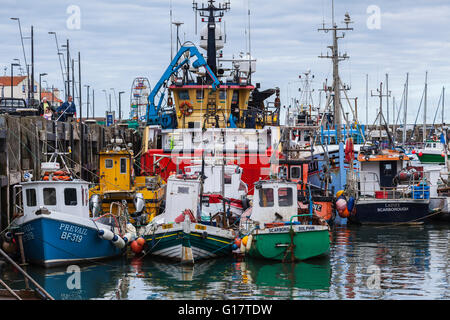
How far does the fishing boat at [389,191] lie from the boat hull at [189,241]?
10683 millimetres

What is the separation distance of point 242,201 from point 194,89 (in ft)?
38.9

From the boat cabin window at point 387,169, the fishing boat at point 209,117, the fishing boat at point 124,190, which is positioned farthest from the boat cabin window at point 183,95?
the boat cabin window at point 387,169

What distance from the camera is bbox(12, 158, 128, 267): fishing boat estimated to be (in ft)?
69.1

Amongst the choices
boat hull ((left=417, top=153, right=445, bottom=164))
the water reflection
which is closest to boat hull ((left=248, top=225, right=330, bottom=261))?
the water reflection

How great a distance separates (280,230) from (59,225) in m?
6.53

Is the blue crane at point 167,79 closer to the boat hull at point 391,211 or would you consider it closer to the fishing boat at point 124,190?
the fishing boat at point 124,190

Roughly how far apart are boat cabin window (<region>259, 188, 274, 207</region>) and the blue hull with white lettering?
5.28m

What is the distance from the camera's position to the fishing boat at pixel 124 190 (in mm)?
26562

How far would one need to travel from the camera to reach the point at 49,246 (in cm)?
2109

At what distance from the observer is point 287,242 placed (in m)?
22.3

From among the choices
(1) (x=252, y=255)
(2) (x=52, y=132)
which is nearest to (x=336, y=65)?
(2) (x=52, y=132)

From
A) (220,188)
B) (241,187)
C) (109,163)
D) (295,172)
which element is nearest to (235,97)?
(295,172)

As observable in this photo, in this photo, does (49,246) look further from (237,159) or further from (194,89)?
(194,89)

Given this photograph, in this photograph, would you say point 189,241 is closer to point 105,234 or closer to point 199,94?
point 105,234
